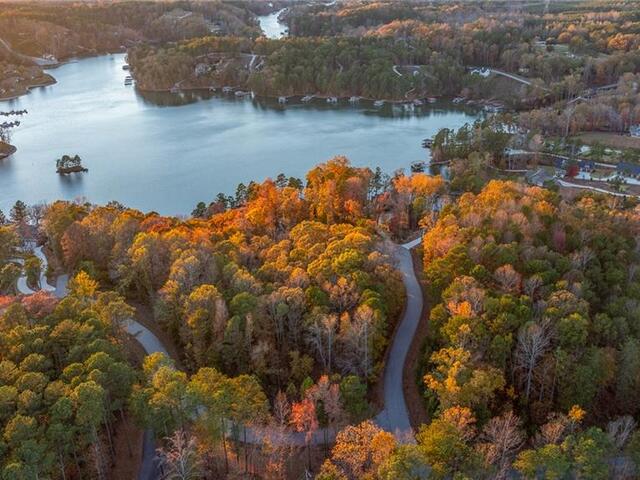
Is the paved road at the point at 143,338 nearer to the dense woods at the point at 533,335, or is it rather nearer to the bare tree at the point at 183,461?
the bare tree at the point at 183,461

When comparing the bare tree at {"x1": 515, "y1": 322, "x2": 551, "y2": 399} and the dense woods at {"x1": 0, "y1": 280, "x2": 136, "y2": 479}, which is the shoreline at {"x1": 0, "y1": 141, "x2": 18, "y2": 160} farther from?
the bare tree at {"x1": 515, "y1": 322, "x2": 551, "y2": 399}

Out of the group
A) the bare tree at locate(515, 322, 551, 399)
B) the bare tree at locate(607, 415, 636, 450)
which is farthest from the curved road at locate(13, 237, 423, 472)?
the bare tree at locate(607, 415, 636, 450)

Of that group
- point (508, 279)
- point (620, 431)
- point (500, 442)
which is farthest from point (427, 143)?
point (500, 442)

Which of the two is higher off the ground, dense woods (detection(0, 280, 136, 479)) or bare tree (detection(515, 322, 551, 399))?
dense woods (detection(0, 280, 136, 479))

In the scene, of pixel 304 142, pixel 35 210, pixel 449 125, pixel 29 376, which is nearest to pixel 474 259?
pixel 29 376

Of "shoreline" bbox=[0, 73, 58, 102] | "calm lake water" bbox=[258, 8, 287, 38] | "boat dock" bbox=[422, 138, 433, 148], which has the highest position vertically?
"calm lake water" bbox=[258, 8, 287, 38]
